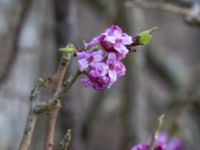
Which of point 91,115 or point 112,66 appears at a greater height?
point 91,115

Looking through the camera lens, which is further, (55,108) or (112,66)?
(55,108)

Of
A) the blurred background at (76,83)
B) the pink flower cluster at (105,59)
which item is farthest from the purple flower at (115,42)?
the blurred background at (76,83)

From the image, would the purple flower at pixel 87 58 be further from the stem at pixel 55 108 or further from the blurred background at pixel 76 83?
the blurred background at pixel 76 83

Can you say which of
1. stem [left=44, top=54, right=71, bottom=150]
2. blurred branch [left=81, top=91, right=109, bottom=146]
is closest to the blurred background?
blurred branch [left=81, top=91, right=109, bottom=146]

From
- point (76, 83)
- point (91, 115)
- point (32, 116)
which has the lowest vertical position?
point (32, 116)

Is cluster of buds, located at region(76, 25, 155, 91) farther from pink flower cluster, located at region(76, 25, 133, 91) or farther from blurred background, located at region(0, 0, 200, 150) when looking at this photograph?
blurred background, located at region(0, 0, 200, 150)

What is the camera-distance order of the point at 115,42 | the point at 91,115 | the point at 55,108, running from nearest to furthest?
1. the point at 115,42
2. the point at 55,108
3. the point at 91,115

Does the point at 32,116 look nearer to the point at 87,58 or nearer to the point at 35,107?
the point at 35,107

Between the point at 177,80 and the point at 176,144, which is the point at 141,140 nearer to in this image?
the point at 176,144

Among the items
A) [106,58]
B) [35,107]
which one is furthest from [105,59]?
[35,107]
